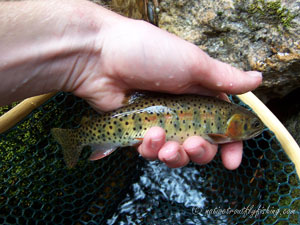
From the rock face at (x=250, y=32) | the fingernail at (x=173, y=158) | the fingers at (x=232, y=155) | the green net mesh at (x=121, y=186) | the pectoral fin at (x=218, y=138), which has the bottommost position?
the green net mesh at (x=121, y=186)

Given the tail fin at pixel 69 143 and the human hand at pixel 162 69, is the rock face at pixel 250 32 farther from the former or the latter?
the tail fin at pixel 69 143

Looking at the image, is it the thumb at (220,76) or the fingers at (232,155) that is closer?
the thumb at (220,76)

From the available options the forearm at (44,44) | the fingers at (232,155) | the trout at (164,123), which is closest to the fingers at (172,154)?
the trout at (164,123)

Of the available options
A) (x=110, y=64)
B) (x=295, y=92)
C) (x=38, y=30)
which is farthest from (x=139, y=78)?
(x=295, y=92)

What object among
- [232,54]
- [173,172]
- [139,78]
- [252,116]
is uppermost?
[232,54]

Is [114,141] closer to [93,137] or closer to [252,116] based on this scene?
[93,137]

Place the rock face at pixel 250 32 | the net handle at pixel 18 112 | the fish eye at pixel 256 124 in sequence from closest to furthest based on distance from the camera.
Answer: the net handle at pixel 18 112 < the fish eye at pixel 256 124 < the rock face at pixel 250 32
